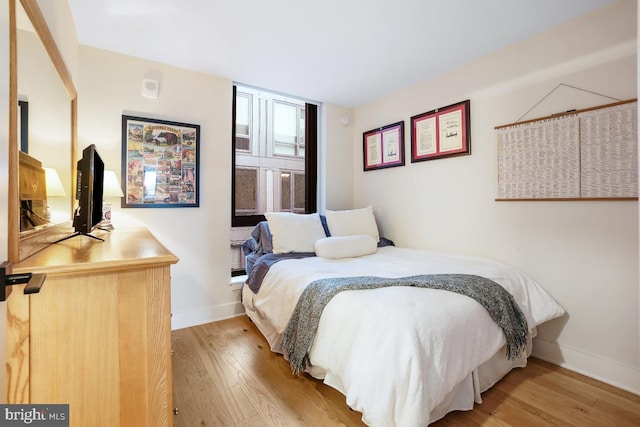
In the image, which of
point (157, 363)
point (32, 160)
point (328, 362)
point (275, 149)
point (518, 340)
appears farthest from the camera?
point (275, 149)

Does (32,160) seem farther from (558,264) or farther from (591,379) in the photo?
(591,379)

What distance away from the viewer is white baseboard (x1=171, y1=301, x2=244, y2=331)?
2613mm

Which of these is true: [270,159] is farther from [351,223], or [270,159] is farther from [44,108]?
[44,108]

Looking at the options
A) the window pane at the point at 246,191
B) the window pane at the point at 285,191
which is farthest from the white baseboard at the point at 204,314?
the window pane at the point at 285,191

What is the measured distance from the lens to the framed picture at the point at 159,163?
2428mm

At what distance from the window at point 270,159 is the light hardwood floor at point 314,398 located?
1.59 meters

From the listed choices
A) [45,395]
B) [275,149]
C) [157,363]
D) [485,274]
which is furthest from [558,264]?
[275,149]

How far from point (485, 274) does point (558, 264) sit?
601mm

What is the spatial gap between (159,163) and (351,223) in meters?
1.87

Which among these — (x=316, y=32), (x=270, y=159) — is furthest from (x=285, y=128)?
(x=316, y=32)

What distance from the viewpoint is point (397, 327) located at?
4.03ft

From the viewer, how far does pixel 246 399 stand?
5.39 feet

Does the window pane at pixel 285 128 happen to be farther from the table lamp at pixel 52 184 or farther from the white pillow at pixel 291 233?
the table lamp at pixel 52 184

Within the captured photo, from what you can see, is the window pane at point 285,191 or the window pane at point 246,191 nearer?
the window pane at point 246,191
